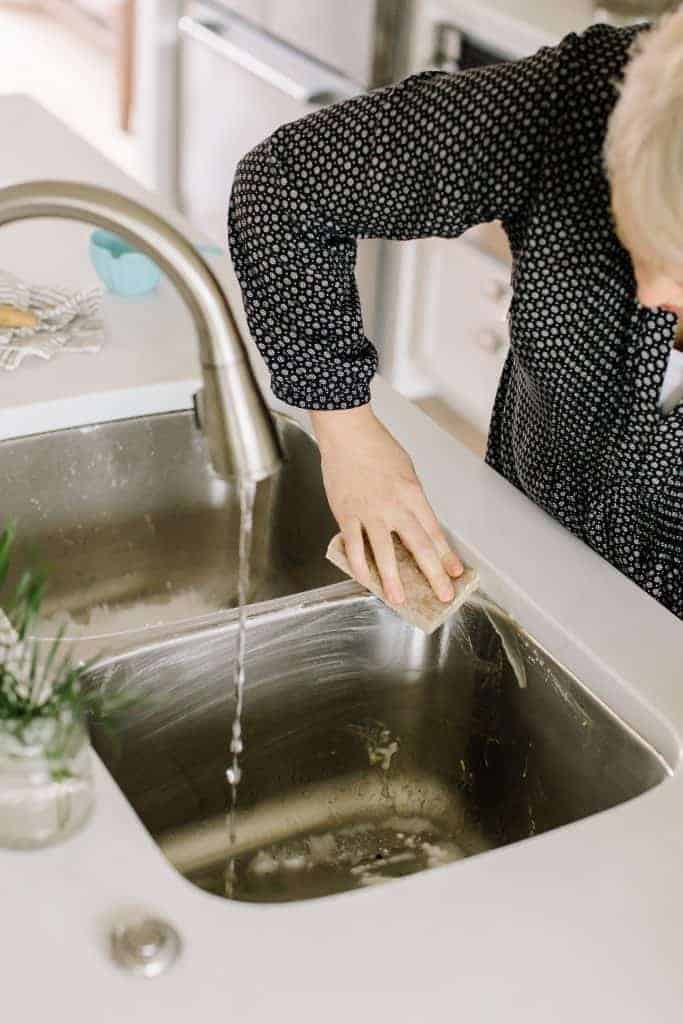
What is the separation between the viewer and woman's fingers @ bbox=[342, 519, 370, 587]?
1.19 meters

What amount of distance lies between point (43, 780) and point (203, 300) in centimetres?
31

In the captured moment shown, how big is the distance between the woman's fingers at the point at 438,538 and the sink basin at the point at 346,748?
5 cm

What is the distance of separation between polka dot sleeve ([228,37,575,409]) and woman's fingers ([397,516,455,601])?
13cm

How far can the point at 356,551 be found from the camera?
1191 millimetres

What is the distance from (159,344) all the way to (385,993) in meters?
0.86

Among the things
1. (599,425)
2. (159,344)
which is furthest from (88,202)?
(159,344)

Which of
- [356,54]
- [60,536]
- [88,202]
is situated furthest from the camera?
[356,54]

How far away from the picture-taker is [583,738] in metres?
1.09

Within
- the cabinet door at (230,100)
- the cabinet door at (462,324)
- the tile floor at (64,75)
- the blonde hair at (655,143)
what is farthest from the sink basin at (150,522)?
the tile floor at (64,75)

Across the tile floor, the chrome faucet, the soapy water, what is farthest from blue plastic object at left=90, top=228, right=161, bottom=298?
the tile floor

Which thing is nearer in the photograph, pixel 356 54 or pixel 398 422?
pixel 398 422

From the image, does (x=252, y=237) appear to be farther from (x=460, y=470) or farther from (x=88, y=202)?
(x=88, y=202)

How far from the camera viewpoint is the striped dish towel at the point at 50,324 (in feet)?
4.60

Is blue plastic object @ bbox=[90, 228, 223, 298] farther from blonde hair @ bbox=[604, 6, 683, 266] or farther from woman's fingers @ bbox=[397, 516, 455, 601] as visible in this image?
blonde hair @ bbox=[604, 6, 683, 266]
